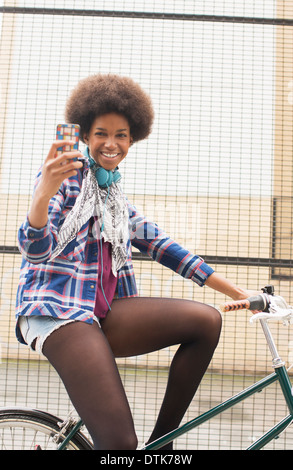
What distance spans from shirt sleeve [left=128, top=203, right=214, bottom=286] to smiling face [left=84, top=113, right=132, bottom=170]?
0.74 ft

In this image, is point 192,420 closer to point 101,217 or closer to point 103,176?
point 101,217

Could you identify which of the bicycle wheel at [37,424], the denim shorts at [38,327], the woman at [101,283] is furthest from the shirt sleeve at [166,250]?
the bicycle wheel at [37,424]

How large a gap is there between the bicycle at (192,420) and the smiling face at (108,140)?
1.78 feet

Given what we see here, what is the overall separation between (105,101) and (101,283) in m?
0.55

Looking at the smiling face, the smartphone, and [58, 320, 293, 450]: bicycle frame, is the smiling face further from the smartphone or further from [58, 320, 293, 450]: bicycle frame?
[58, 320, 293, 450]: bicycle frame

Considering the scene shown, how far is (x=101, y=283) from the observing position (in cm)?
131

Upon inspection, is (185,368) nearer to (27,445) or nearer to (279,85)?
(27,445)

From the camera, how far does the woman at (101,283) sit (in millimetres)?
1106

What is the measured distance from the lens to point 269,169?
263 centimetres

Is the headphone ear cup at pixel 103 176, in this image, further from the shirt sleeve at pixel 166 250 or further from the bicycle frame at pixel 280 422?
the bicycle frame at pixel 280 422

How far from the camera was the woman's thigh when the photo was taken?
133 cm

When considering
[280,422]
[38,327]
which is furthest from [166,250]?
[280,422]

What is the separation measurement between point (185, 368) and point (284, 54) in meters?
1.96

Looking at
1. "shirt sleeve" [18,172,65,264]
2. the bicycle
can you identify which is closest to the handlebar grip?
the bicycle
